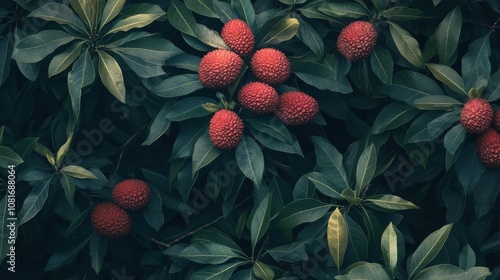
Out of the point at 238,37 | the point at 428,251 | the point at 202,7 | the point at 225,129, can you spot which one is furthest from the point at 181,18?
the point at 428,251

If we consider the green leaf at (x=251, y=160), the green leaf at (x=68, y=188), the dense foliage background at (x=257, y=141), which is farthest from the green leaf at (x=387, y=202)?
the green leaf at (x=68, y=188)

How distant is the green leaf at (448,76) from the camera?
10.1ft

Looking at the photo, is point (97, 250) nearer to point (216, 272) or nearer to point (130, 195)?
point (130, 195)

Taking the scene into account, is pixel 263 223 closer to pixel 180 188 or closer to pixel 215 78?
pixel 180 188

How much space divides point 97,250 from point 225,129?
642mm

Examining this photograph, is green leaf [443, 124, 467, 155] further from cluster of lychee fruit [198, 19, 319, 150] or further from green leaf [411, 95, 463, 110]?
cluster of lychee fruit [198, 19, 319, 150]

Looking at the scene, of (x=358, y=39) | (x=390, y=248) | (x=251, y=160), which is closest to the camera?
(x=390, y=248)

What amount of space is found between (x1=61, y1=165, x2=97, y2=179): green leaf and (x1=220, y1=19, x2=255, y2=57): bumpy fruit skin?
61 cm

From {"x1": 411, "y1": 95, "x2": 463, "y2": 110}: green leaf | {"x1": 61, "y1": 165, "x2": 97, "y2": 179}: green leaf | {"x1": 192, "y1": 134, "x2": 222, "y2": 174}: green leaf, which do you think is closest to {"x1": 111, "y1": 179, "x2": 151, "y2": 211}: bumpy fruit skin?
{"x1": 61, "y1": 165, "x2": 97, "y2": 179}: green leaf

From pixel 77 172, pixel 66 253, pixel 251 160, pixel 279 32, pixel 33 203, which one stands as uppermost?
pixel 279 32

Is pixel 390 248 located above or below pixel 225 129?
below

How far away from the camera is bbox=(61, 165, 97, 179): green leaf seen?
3.02 meters

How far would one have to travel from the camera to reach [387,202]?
3.02 metres

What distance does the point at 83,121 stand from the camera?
3252mm
